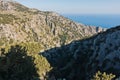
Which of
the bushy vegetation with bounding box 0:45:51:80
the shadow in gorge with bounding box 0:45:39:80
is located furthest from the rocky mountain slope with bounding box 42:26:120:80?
the shadow in gorge with bounding box 0:45:39:80

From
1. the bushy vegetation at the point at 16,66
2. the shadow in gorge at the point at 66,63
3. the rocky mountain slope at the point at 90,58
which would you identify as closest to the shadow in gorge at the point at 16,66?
the bushy vegetation at the point at 16,66

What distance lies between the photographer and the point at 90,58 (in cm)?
11712

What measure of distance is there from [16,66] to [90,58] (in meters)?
48.3

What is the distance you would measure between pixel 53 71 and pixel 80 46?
1659 cm

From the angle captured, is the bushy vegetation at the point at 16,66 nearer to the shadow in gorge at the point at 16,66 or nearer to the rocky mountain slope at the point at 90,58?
the shadow in gorge at the point at 16,66

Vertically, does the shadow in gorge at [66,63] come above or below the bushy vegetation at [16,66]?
below

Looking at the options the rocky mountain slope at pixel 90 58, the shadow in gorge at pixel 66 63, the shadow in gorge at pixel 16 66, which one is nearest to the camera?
the shadow in gorge at pixel 16 66

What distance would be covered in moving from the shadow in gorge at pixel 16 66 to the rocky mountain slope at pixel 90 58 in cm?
2983

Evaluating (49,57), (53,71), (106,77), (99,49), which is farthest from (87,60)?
(106,77)

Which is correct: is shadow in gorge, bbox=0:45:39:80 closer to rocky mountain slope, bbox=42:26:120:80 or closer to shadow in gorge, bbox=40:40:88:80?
shadow in gorge, bbox=40:40:88:80

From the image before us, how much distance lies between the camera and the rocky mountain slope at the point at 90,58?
345ft

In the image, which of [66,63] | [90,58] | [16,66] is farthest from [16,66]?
[66,63]

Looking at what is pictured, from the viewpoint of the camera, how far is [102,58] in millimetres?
110000

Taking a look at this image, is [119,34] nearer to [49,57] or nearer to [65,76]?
[65,76]
